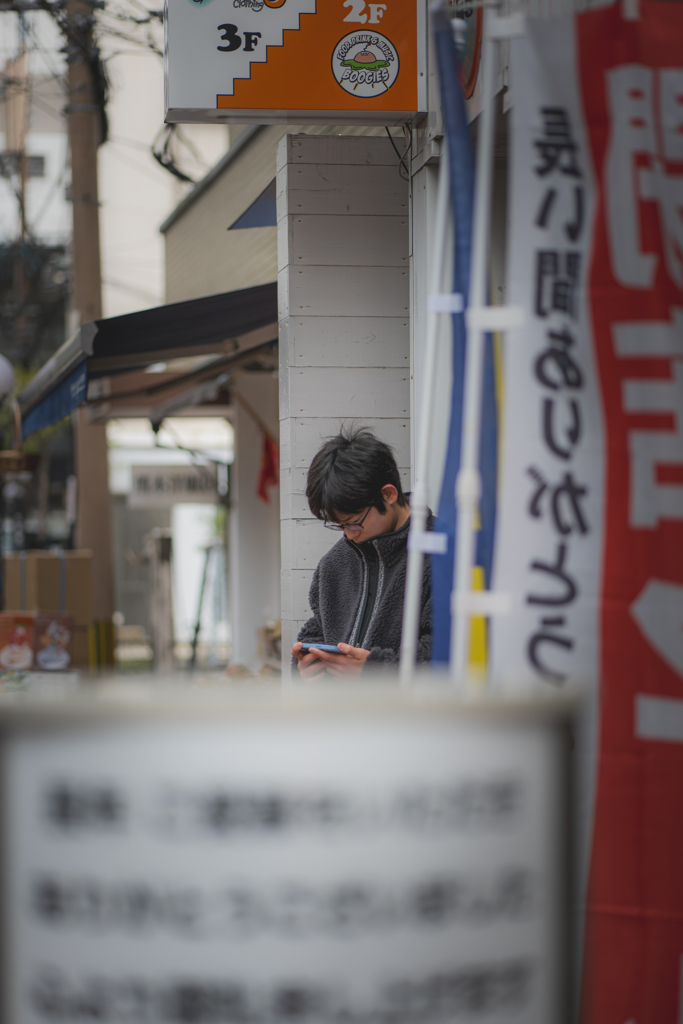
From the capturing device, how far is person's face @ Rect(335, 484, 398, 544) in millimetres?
3326

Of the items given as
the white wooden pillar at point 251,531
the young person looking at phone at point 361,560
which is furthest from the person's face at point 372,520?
the white wooden pillar at point 251,531

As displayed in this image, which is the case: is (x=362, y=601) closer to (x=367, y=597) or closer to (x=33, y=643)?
(x=367, y=597)

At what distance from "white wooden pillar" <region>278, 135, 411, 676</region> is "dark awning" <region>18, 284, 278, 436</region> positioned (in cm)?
114

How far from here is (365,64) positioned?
154 inches

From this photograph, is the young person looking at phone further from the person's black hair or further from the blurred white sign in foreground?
the blurred white sign in foreground

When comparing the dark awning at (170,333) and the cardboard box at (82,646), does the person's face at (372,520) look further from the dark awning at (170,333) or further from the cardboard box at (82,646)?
the cardboard box at (82,646)

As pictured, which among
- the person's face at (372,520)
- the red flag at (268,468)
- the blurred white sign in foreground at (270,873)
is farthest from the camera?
the red flag at (268,468)

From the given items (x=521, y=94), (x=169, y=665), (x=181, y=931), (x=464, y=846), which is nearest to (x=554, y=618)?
(x=464, y=846)

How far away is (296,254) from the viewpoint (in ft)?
14.8

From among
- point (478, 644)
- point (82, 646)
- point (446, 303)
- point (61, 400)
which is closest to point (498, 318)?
point (446, 303)

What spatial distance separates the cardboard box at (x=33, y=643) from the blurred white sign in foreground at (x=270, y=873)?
5492 millimetres

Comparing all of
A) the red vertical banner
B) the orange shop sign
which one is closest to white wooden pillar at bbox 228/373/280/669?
the orange shop sign

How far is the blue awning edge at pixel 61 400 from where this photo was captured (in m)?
5.89

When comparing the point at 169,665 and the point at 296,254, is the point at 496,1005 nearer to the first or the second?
the point at 296,254
